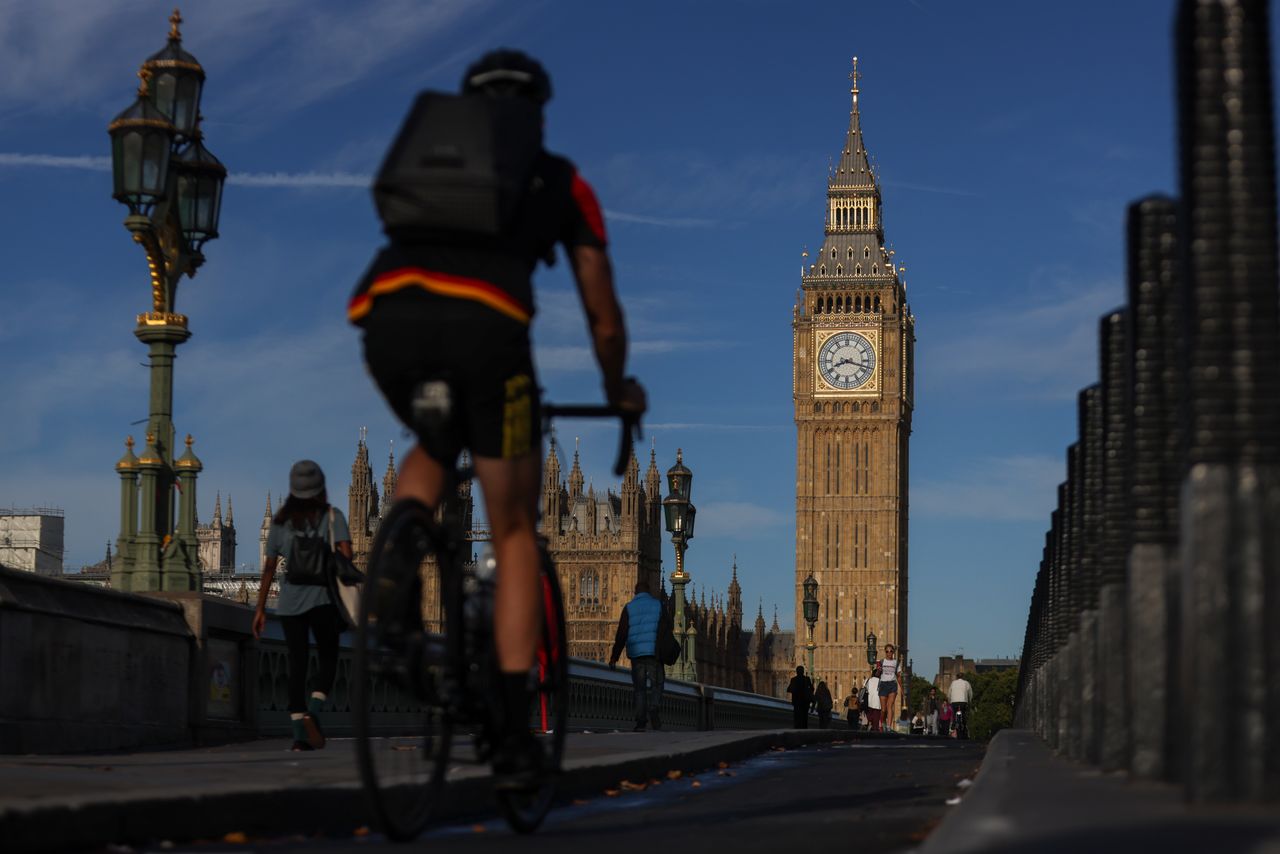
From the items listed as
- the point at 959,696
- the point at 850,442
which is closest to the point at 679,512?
the point at 959,696

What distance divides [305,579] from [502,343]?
509 cm

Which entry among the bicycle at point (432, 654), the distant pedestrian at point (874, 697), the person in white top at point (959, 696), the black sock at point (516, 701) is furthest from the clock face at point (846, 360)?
the black sock at point (516, 701)

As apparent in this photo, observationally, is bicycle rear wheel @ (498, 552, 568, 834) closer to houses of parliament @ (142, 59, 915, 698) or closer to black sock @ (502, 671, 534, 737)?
black sock @ (502, 671, 534, 737)

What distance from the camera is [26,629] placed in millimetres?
9398

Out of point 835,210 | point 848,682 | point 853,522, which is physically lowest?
point 848,682

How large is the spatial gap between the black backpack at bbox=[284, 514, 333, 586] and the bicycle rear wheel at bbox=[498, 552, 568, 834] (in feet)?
12.9

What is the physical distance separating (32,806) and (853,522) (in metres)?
110

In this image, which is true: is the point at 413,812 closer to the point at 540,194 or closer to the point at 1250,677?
the point at 540,194

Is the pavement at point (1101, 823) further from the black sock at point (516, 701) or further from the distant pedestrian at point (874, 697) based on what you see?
the distant pedestrian at point (874, 697)

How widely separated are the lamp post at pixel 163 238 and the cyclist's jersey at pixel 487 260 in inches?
344

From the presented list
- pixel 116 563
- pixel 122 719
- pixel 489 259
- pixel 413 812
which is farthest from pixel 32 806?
pixel 116 563

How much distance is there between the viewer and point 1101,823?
137 inches

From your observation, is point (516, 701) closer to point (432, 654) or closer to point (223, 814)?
point (432, 654)

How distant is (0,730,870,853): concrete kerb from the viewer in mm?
4297
